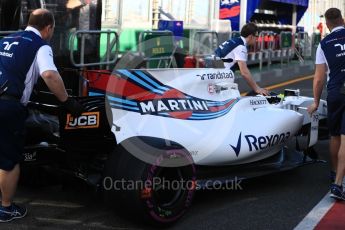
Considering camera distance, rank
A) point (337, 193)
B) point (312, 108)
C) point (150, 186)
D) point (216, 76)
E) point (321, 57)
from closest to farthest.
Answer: point (150, 186), point (337, 193), point (216, 76), point (321, 57), point (312, 108)

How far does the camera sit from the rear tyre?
3.99 metres

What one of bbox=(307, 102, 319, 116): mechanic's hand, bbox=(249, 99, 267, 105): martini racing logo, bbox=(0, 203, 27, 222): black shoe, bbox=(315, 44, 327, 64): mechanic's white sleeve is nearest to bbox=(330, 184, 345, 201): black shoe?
bbox=(307, 102, 319, 116): mechanic's hand

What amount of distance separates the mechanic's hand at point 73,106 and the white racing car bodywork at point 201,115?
0.95ft

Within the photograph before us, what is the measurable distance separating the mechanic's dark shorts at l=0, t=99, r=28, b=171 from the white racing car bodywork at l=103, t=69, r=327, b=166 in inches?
26.9

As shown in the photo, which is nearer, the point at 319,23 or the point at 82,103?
the point at 82,103

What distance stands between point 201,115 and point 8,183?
65.3 inches

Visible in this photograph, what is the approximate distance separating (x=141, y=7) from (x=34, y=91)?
921 centimetres

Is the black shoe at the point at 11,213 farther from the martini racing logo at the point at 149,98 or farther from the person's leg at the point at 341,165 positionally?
the person's leg at the point at 341,165

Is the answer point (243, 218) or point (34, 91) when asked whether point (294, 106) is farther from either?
point (34, 91)

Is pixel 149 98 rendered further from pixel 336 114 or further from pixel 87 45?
pixel 87 45

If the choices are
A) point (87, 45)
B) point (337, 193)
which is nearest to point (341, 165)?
point (337, 193)

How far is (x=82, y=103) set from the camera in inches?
168

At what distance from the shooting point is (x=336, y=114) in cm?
515

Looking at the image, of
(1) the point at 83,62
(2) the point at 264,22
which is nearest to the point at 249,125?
(1) the point at 83,62
